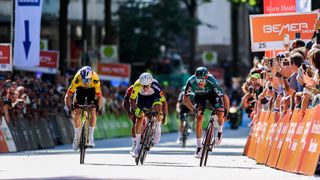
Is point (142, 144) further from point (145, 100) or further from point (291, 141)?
point (291, 141)

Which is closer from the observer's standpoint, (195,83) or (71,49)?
(195,83)

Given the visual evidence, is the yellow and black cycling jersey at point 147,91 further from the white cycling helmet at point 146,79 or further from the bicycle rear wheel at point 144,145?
the bicycle rear wheel at point 144,145

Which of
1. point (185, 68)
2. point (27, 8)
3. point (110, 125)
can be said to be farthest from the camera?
point (185, 68)

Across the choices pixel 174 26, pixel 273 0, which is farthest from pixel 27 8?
pixel 174 26

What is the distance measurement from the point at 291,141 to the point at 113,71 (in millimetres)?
27781

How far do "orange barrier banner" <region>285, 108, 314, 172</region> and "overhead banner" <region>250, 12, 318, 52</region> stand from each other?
5405 mm

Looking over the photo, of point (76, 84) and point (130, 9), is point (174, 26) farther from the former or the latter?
point (76, 84)

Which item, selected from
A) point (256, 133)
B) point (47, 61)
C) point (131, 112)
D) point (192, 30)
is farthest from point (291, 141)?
point (192, 30)

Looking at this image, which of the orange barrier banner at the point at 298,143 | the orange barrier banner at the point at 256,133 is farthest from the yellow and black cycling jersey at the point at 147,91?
the orange barrier banner at the point at 298,143

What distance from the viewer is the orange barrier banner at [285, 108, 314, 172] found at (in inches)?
764

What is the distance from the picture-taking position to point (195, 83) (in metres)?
23.5

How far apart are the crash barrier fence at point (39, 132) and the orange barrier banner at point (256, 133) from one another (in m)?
7.46

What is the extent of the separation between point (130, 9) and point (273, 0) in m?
33.9

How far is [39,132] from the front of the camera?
3509 cm
